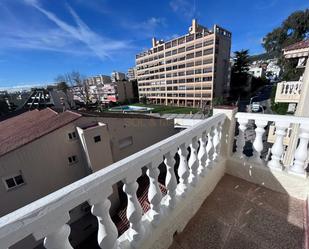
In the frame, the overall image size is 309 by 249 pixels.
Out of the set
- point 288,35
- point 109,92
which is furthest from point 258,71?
point 109,92

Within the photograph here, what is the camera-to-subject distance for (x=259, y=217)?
151cm

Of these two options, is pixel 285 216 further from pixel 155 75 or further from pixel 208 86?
pixel 155 75

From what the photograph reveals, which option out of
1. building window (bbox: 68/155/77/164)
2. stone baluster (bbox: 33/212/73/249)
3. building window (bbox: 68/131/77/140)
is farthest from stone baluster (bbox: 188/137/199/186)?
building window (bbox: 68/155/77/164)

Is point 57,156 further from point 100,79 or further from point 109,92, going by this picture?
point 100,79

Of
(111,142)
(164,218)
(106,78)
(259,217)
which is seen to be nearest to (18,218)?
(164,218)

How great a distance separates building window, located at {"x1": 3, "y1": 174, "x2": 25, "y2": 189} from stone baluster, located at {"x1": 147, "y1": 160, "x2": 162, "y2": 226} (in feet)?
22.7

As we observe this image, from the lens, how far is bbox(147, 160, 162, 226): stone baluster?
1012 millimetres

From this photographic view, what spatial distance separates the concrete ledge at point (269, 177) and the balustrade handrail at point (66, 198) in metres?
1.52

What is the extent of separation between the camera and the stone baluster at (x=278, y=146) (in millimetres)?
1569

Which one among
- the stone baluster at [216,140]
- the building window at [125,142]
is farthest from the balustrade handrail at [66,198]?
the building window at [125,142]

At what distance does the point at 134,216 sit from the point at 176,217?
0.53 m

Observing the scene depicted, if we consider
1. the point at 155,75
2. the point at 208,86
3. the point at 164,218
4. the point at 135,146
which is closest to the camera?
the point at 164,218

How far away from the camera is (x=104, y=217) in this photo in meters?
0.79

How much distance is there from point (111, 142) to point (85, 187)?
775 centimetres
